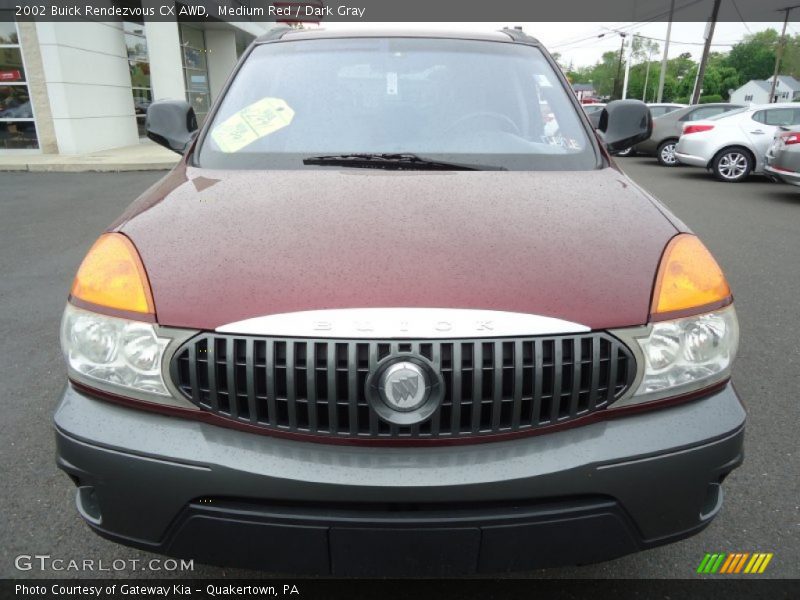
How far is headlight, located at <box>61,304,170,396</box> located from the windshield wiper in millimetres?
1008

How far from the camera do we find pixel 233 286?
5.03ft

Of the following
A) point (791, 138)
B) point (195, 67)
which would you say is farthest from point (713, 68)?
point (791, 138)

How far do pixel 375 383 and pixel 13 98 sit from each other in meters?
16.3

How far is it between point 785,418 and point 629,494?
2.08 m

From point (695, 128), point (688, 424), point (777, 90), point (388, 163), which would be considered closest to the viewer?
point (688, 424)

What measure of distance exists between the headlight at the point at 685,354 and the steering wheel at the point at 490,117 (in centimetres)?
128

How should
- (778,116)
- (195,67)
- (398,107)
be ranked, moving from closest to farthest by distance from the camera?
A: (398,107), (778,116), (195,67)

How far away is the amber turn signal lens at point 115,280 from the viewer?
1.58m

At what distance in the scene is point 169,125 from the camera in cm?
299

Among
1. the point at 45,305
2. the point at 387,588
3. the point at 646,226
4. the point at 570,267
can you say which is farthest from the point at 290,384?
the point at 45,305

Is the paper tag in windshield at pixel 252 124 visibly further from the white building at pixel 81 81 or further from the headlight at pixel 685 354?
the white building at pixel 81 81

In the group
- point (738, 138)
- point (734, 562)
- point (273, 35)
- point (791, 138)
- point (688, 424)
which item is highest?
point (273, 35)

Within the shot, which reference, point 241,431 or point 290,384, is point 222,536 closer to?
point 241,431

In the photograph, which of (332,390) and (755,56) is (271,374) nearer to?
(332,390)
